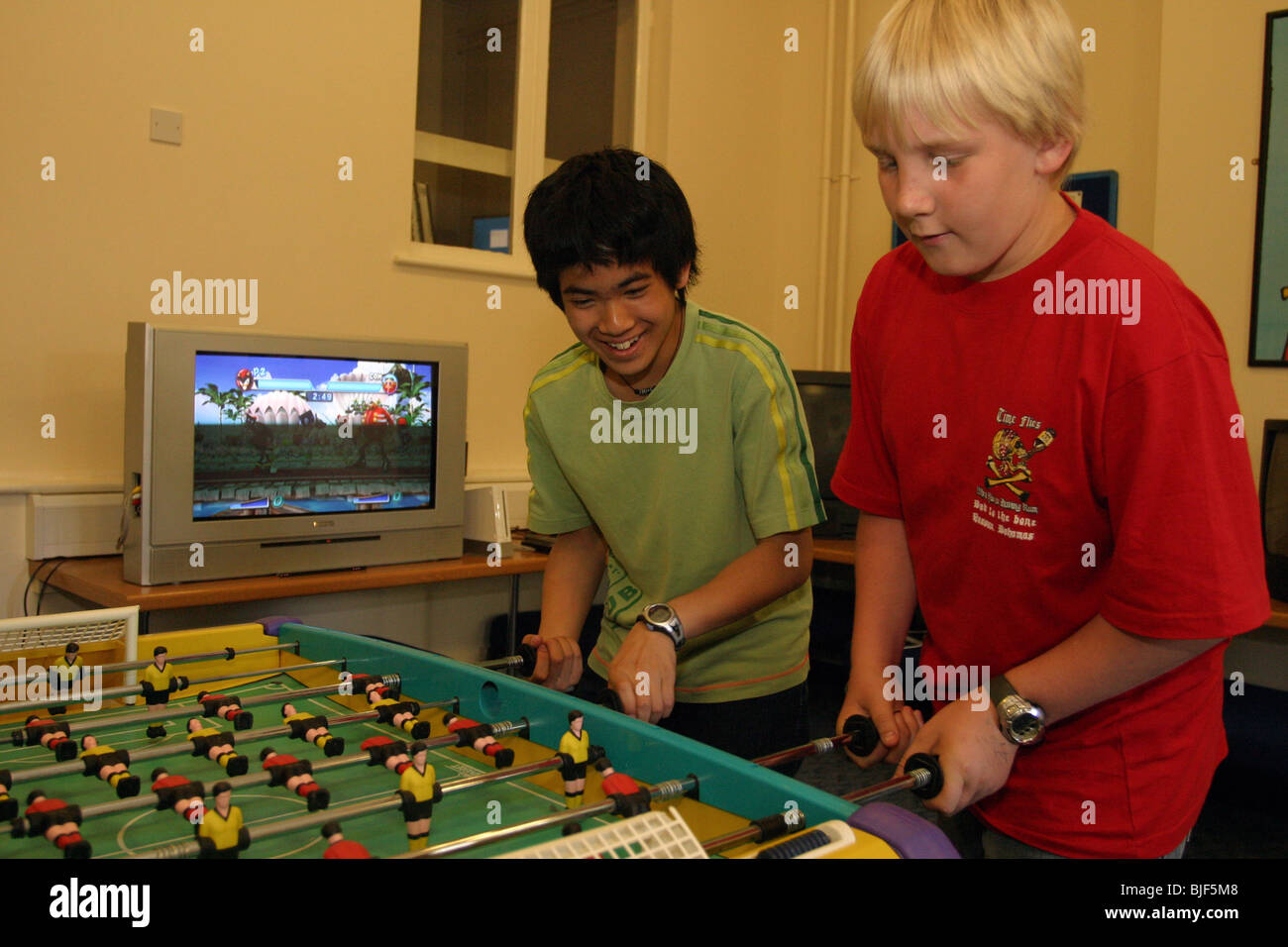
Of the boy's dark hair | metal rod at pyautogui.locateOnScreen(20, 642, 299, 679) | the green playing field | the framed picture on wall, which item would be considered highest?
the framed picture on wall

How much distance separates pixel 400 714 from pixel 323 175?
7.62ft

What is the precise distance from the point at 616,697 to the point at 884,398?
51 centimetres

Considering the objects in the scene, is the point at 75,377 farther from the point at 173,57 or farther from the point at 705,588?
the point at 705,588

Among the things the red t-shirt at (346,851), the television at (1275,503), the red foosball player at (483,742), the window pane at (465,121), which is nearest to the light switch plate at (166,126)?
the window pane at (465,121)

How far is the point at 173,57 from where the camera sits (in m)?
2.89

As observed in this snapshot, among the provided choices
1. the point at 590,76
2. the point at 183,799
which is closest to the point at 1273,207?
the point at 590,76

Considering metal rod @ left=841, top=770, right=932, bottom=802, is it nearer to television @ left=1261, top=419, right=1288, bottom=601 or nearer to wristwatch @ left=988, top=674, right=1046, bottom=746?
wristwatch @ left=988, top=674, right=1046, bottom=746

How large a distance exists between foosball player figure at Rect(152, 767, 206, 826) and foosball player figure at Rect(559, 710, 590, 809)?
1.24ft

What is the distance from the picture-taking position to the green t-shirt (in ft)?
4.96

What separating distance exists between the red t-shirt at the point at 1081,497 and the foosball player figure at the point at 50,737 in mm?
1028

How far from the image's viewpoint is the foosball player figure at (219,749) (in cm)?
119

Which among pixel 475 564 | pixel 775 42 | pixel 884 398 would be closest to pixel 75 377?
pixel 475 564

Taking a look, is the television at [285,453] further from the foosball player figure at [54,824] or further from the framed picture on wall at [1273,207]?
the framed picture on wall at [1273,207]

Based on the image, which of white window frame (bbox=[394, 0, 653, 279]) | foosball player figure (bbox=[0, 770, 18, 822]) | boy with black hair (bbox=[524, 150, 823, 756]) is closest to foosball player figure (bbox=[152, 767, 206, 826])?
foosball player figure (bbox=[0, 770, 18, 822])
